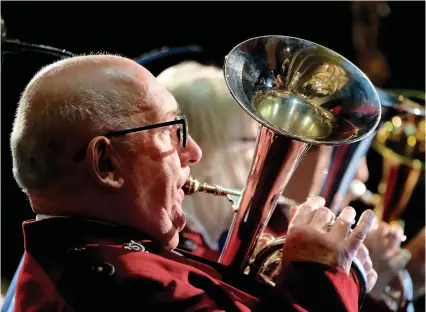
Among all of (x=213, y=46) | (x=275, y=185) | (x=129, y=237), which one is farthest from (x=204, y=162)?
(x=213, y=46)

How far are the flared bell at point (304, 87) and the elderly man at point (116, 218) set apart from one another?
0.31m

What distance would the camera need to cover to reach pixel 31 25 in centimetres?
303

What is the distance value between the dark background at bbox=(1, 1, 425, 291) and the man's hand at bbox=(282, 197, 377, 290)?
119 centimetres

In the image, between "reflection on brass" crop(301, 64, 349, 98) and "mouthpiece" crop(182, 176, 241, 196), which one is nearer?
"mouthpiece" crop(182, 176, 241, 196)

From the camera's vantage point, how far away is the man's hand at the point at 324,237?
1.14 meters

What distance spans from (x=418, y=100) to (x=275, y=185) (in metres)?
2.47

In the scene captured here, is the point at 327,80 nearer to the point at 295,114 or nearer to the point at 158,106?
the point at 295,114

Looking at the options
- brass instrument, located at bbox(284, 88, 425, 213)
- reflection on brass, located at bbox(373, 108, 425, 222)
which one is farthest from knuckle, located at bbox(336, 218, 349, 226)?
reflection on brass, located at bbox(373, 108, 425, 222)

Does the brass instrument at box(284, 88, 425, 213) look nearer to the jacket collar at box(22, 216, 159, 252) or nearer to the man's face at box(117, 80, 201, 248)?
the man's face at box(117, 80, 201, 248)

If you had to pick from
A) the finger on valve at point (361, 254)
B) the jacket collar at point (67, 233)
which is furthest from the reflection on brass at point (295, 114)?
the jacket collar at point (67, 233)

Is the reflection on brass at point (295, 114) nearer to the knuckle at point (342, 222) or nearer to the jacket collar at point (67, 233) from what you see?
the knuckle at point (342, 222)

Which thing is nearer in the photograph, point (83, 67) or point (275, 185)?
point (83, 67)

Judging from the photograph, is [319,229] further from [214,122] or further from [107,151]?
[214,122]

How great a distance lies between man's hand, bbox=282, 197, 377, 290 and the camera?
3.75 ft
